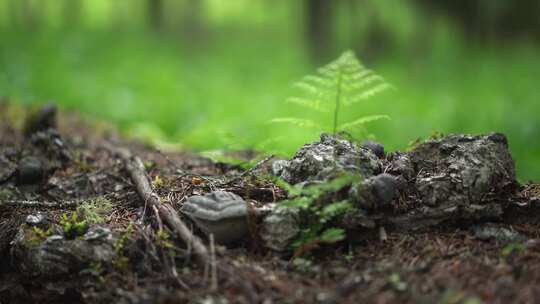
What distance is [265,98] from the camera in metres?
9.32

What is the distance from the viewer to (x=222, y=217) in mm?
2375

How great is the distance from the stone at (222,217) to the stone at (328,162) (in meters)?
0.39

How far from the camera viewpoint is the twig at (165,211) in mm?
2307

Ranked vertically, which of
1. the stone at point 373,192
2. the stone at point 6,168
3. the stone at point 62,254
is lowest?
the stone at point 62,254

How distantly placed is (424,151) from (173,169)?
6.32 ft

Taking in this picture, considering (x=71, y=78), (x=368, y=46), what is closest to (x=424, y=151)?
(x=71, y=78)

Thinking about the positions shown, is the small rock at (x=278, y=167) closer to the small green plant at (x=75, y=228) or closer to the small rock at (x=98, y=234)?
the small rock at (x=98, y=234)

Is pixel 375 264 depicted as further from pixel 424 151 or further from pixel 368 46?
pixel 368 46

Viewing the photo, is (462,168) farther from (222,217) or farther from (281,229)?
Result: (222,217)

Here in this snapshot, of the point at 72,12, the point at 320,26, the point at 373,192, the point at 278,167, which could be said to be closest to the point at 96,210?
the point at 278,167

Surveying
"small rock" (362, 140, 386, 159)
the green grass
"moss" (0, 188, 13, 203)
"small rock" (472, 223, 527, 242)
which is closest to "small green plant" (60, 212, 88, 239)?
"moss" (0, 188, 13, 203)

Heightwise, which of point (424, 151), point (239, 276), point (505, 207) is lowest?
point (239, 276)

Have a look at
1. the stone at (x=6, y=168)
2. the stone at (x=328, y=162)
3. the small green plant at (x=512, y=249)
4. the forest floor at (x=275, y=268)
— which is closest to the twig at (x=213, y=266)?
the forest floor at (x=275, y=268)

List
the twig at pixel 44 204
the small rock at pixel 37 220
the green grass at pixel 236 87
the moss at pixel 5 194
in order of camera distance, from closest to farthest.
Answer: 1. the small rock at pixel 37 220
2. the twig at pixel 44 204
3. the moss at pixel 5 194
4. the green grass at pixel 236 87
